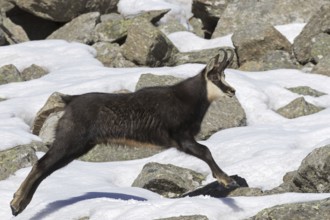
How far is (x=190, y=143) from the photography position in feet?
42.2

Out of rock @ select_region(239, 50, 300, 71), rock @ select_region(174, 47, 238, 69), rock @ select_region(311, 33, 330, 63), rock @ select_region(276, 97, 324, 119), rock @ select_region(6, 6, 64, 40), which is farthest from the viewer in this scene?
rock @ select_region(6, 6, 64, 40)

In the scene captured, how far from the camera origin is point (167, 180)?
14.5 m

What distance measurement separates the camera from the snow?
38.5 feet

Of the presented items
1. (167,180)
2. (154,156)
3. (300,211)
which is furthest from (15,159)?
(300,211)

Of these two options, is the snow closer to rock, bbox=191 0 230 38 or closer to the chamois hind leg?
the chamois hind leg

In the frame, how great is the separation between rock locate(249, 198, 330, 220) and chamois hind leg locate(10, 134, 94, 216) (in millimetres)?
3560

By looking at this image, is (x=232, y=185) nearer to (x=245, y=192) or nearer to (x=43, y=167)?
(x=245, y=192)

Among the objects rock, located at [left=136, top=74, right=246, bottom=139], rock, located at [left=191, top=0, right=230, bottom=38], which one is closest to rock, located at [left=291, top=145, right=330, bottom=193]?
rock, located at [left=136, top=74, right=246, bottom=139]

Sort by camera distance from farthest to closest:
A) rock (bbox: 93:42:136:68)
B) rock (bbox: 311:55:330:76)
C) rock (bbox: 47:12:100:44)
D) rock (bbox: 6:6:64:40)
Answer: rock (bbox: 6:6:64:40) < rock (bbox: 47:12:100:44) < rock (bbox: 93:42:136:68) < rock (bbox: 311:55:330:76)

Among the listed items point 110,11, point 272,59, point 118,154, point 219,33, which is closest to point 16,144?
point 118,154

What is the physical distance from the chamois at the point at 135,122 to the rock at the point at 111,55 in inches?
547

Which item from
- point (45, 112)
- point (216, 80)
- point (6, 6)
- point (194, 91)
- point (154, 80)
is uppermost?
point (216, 80)

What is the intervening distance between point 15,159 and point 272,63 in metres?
12.8

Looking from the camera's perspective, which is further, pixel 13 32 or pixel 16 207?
pixel 13 32
